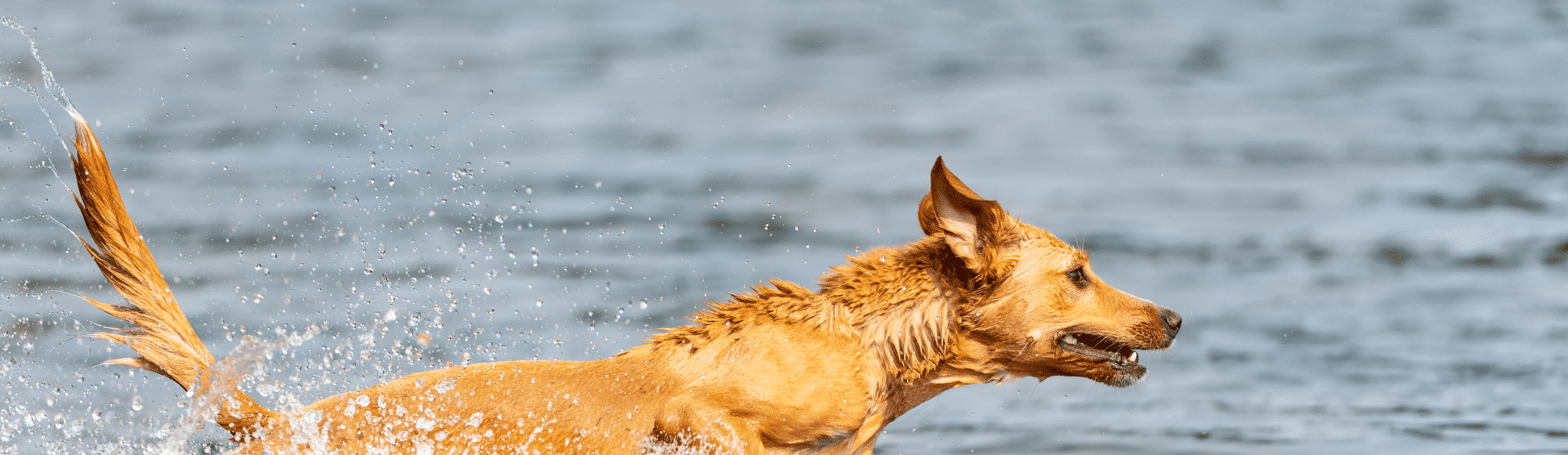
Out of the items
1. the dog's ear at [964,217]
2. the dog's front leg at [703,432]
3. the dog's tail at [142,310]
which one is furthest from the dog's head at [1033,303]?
the dog's tail at [142,310]

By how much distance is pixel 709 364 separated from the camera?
4.12m

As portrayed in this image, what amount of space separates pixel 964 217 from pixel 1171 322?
87cm

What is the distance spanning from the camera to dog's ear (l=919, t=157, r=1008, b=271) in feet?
13.8

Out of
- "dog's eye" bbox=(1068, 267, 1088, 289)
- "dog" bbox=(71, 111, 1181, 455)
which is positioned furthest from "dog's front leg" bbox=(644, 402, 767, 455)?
"dog's eye" bbox=(1068, 267, 1088, 289)

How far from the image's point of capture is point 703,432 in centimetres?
389

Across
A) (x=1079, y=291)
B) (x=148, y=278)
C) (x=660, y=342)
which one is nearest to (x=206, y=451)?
(x=148, y=278)

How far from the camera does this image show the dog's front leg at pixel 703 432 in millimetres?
3875

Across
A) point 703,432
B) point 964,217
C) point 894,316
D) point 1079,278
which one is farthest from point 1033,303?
point 703,432

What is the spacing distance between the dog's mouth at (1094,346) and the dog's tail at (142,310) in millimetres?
2774

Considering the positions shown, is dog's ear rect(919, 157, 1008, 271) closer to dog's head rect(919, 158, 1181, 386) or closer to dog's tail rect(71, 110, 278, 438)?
dog's head rect(919, 158, 1181, 386)

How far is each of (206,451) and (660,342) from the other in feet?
6.86

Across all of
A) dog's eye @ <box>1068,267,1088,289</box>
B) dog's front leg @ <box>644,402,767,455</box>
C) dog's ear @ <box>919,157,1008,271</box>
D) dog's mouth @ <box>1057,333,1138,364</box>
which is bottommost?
dog's front leg @ <box>644,402,767,455</box>

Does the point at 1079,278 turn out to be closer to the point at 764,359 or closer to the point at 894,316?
the point at 894,316

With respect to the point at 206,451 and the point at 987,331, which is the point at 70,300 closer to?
the point at 206,451
